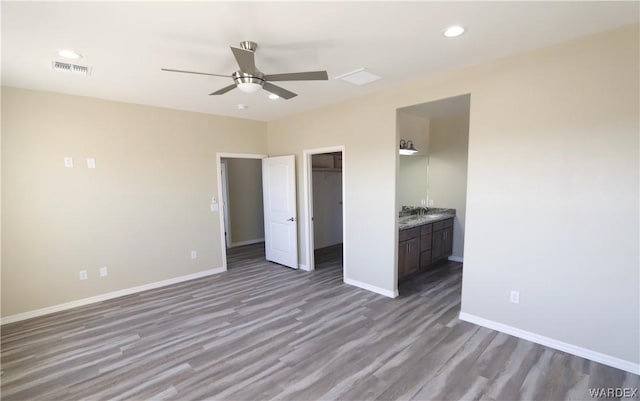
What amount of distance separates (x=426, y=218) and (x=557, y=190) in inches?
96.8

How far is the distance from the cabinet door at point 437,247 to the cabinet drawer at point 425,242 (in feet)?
0.57

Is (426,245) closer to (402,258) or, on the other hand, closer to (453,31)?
(402,258)

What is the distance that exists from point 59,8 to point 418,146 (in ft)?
16.3

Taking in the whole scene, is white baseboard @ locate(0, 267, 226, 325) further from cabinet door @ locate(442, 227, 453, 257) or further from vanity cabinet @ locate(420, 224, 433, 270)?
cabinet door @ locate(442, 227, 453, 257)

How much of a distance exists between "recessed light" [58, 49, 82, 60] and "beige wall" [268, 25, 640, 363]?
3.31 metres

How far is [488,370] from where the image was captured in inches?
95.3

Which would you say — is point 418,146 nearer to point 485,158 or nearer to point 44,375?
point 485,158

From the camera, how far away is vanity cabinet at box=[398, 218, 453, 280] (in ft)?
14.2

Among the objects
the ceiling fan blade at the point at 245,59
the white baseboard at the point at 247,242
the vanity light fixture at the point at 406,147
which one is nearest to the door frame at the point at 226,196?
the white baseboard at the point at 247,242

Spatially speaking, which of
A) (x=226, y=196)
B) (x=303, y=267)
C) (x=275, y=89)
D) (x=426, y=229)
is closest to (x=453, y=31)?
(x=275, y=89)

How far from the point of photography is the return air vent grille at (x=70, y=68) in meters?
Result: 2.69

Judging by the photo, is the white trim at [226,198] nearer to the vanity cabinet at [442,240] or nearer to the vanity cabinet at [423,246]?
the vanity cabinet at [423,246]

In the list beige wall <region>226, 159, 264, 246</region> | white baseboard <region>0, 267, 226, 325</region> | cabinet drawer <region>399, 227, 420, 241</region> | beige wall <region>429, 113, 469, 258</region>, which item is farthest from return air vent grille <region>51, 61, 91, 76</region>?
beige wall <region>429, 113, 469, 258</region>

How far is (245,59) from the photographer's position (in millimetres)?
2031
